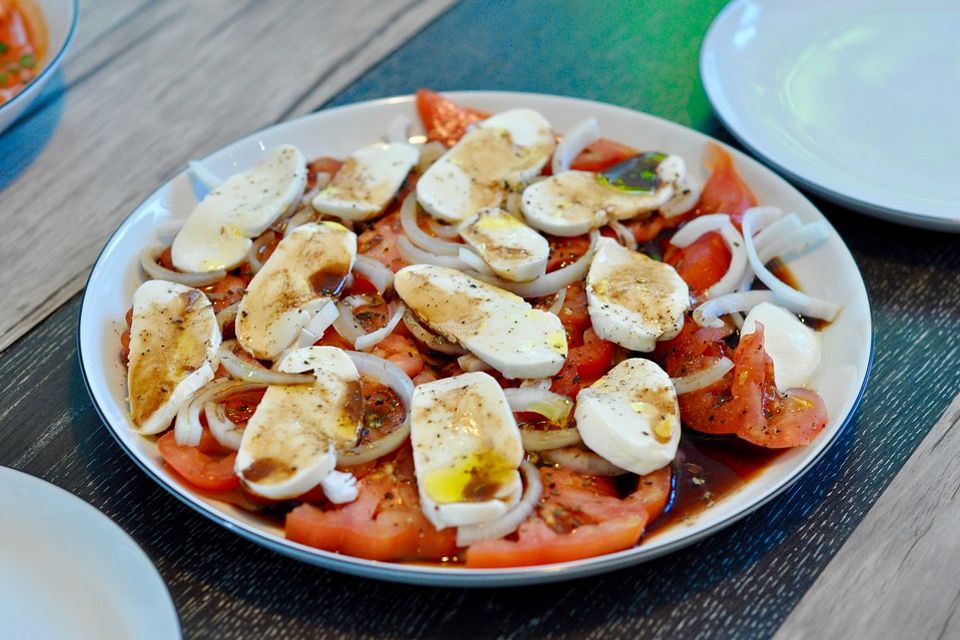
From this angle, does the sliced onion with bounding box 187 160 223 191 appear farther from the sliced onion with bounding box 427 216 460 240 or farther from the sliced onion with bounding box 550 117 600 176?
the sliced onion with bounding box 550 117 600 176

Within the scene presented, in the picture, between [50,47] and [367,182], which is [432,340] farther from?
[50,47]

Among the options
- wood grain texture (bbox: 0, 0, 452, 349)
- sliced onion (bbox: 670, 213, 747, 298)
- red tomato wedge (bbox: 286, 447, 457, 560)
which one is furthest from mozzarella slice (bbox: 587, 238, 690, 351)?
wood grain texture (bbox: 0, 0, 452, 349)

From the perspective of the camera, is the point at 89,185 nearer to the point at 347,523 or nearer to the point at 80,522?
the point at 80,522

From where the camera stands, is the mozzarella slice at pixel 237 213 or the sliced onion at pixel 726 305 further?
the mozzarella slice at pixel 237 213

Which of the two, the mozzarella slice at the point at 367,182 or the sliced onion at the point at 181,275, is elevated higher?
the sliced onion at the point at 181,275

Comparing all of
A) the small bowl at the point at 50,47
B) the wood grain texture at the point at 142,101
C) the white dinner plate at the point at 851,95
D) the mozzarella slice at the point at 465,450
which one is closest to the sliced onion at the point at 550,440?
the mozzarella slice at the point at 465,450

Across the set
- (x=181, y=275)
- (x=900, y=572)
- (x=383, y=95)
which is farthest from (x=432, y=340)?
(x=383, y=95)

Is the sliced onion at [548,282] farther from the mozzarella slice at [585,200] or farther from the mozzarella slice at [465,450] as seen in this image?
the mozzarella slice at [465,450]
